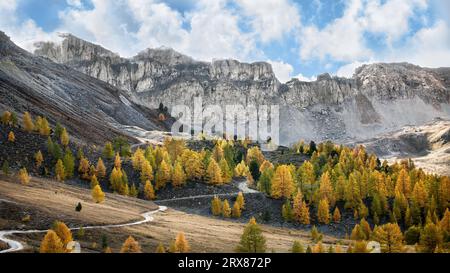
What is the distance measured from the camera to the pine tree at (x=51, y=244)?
123 feet

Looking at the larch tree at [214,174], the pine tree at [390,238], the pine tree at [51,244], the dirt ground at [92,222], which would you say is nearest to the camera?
the pine tree at [51,244]

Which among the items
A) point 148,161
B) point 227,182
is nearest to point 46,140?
point 148,161

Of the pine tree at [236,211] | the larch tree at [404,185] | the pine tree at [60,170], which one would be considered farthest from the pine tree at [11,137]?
the larch tree at [404,185]

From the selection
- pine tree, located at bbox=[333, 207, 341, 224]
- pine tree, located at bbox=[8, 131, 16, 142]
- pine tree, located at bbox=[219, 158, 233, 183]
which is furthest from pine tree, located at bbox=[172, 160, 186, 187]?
pine tree, located at bbox=[8, 131, 16, 142]

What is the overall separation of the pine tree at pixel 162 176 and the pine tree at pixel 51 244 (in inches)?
3292

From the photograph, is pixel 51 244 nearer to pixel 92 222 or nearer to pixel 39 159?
pixel 92 222

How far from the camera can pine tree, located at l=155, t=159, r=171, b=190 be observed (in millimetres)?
122375

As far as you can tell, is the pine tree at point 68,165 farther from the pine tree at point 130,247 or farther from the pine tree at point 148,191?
the pine tree at point 130,247

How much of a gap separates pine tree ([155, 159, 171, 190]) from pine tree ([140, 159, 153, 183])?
236cm

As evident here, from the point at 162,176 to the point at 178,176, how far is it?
455 centimetres

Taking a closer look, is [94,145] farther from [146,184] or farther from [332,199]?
[332,199]

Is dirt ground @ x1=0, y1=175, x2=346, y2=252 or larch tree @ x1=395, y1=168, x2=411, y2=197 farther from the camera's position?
larch tree @ x1=395, y1=168, x2=411, y2=197

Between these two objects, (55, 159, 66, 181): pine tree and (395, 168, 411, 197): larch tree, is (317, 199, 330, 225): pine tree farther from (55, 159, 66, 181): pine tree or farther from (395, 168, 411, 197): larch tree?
(55, 159, 66, 181): pine tree

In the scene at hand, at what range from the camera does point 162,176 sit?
403 feet
